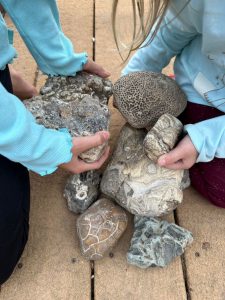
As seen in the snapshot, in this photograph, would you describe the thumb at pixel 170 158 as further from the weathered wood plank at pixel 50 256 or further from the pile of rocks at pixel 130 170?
the weathered wood plank at pixel 50 256

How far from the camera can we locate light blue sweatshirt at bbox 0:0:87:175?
2.87 ft

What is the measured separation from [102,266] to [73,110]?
0.40m

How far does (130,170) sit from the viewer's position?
3.63ft

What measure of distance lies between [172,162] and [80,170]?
0.23 m

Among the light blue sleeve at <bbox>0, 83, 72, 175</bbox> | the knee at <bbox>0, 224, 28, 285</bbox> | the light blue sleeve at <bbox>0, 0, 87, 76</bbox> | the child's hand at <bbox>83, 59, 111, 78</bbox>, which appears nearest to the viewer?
the light blue sleeve at <bbox>0, 83, 72, 175</bbox>

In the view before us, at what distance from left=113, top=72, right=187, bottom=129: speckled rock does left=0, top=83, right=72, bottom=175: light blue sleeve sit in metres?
0.22

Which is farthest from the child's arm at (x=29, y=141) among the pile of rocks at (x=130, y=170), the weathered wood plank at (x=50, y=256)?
the weathered wood plank at (x=50, y=256)

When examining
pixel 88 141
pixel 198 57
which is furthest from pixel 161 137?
pixel 198 57

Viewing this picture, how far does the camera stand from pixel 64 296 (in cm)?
100

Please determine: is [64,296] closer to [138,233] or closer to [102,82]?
[138,233]

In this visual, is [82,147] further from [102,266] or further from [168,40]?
[168,40]

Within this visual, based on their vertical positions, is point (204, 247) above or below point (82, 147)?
below

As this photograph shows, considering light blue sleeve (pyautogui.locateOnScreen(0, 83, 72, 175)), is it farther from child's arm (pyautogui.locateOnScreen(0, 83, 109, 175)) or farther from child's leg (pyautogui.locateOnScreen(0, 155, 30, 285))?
child's leg (pyautogui.locateOnScreen(0, 155, 30, 285))

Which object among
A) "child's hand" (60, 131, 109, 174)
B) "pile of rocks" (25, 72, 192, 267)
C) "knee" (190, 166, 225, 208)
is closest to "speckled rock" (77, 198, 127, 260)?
"pile of rocks" (25, 72, 192, 267)
